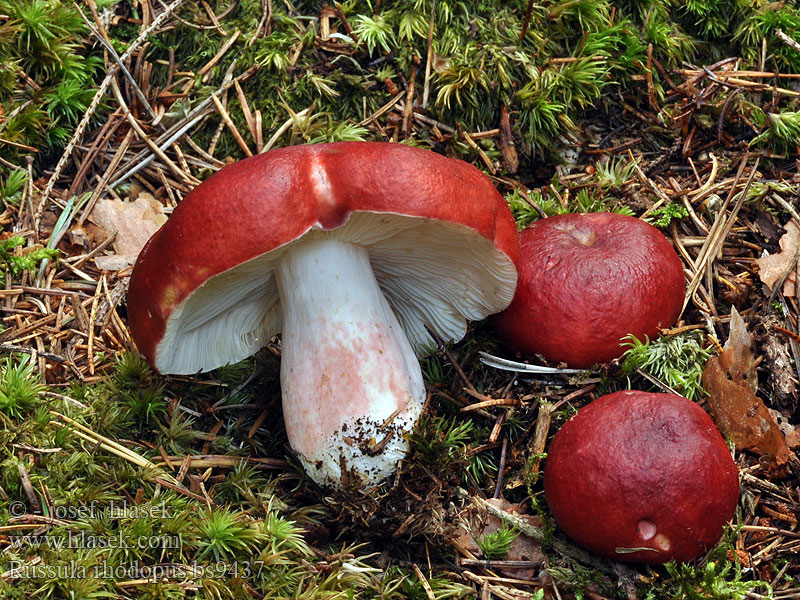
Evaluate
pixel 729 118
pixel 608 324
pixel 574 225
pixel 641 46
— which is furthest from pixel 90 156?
pixel 729 118

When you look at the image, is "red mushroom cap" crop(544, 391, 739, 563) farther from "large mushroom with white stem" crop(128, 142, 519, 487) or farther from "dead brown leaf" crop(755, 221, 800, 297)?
"dead brown leaf" crop(755, 221, 800, 297)

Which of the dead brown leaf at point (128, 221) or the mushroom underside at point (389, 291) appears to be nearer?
the mushroom underside at point (389, 291)

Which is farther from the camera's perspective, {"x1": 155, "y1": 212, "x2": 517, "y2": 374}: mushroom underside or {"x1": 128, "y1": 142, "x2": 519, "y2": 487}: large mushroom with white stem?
{"x1": 155, "y1": 212, "x2": 517, "y2": 374}: mushroom underside

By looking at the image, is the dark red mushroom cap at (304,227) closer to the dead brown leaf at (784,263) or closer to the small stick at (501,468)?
the small stick at (501,468)

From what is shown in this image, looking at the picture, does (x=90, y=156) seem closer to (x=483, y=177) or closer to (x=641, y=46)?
(x=483, y=177)

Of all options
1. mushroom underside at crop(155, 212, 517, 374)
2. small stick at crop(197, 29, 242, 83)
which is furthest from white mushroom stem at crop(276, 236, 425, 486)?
small stick at crop(197, 29, 242, 83)

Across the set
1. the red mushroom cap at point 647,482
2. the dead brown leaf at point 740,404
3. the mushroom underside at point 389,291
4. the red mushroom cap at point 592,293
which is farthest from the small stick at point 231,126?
the dead brown leaf at point 740,404
